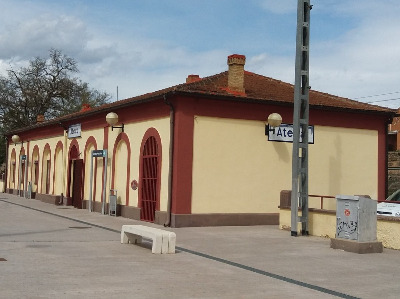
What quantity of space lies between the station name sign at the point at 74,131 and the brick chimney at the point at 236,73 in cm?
1016

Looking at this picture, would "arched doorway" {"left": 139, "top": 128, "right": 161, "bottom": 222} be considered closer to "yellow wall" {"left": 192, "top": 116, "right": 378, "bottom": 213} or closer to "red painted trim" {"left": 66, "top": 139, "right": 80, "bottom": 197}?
"yellow wall" {"left": 192, "top": 116, "right": 378, "bottom": 213}

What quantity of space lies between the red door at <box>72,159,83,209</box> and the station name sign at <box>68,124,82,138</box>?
4.18 feet

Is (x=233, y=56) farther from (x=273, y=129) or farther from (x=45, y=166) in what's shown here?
(x=45, y=166)

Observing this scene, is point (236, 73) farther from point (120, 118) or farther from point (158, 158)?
point (120, 118)

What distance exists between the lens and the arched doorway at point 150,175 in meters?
19.8

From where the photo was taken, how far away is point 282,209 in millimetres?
17688

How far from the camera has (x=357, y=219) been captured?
502 inches

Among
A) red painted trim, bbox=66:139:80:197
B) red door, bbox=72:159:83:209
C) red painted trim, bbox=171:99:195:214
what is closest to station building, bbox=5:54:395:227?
red painted trim, bbox=171:99:195:214

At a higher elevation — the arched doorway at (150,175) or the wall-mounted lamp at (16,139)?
the wall-mounted lamp at (16,139)

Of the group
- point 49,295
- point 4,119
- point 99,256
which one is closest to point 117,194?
point 99,256

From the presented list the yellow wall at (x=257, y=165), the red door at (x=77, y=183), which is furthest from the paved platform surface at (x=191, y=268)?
the red door at (x=77, y=183)

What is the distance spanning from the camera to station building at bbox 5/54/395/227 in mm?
18750

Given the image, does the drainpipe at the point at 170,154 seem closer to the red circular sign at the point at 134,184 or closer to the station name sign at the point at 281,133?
the red circular sign at the point at 134,184

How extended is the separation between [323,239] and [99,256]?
671 cm
